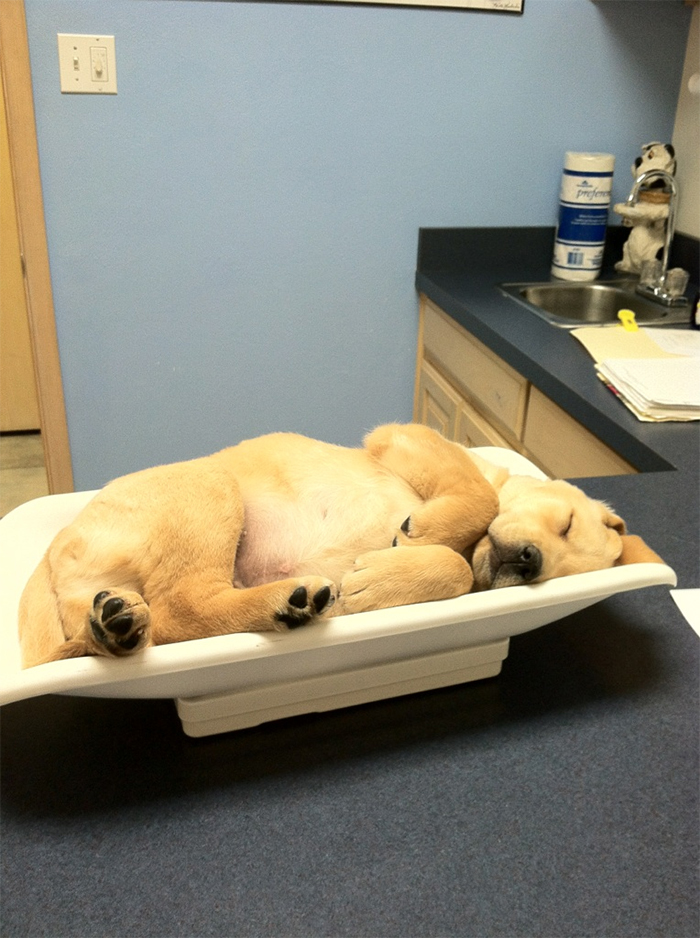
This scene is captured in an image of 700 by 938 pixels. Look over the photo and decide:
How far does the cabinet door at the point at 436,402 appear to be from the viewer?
2.32m

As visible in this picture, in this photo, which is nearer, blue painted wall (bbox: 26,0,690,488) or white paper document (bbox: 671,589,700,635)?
white paper document (bbox: 671,589,700,635)

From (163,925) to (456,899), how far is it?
0.73 feet

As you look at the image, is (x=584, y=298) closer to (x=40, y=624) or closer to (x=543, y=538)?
(x=543, y=538)

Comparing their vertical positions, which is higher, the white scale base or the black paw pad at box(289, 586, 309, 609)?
the black paw pad at box(289, 586, 309, 609)

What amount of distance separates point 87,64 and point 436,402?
1316 millimetres

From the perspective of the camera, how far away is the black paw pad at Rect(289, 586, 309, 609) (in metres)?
0.68

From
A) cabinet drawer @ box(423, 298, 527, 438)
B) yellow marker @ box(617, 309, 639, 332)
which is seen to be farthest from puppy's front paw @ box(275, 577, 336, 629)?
yellow marker @ box(617, 309, 639, 332)

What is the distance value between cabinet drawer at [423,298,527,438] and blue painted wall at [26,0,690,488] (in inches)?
5.3

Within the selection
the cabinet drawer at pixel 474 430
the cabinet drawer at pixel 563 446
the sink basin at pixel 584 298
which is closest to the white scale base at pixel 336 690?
the cabinet drawer at pixel 563 446

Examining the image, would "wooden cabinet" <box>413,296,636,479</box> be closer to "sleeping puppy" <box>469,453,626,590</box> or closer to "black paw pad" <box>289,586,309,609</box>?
"sleeping puppy" <box>469,453,626,590</box>

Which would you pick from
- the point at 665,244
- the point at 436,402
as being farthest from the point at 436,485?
the point at 665,244

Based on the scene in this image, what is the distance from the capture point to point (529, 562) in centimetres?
79

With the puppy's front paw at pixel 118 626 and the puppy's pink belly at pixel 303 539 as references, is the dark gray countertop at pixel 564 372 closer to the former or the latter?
the puppy's pink belly at pixel 303 539

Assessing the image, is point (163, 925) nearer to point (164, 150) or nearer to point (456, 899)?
point (456, 899)
